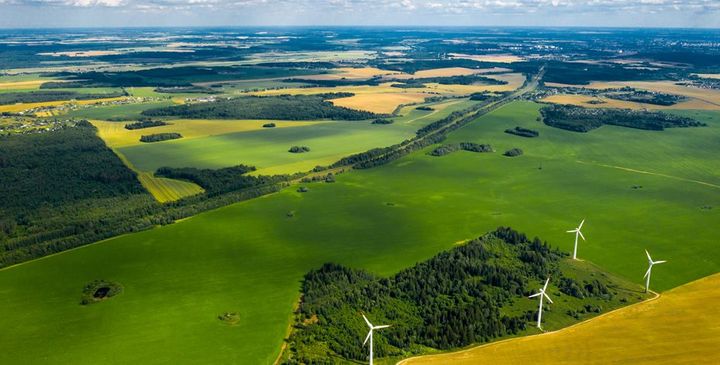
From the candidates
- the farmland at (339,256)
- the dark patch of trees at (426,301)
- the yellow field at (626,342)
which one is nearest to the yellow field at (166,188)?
the farmland at (339,256)

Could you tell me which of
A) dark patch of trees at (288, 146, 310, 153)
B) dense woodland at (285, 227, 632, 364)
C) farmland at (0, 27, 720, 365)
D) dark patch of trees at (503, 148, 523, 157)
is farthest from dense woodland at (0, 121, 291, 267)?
dark patch of trees at (503, 148, 523, 157)

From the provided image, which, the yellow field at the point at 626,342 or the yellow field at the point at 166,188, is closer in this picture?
the yellow field at the point at 626,342

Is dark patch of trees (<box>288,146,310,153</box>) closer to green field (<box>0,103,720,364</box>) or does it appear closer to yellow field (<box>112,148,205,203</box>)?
green field (<box>0,103,720,364</box>)

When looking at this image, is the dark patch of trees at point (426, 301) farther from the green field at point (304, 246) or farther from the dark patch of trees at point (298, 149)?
the dark patch of trees at point (298, 149)

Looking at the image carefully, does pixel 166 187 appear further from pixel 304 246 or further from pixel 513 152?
pixel 513 152

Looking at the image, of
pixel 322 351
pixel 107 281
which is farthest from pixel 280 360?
pixel 107 281

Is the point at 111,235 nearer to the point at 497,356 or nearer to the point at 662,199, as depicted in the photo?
the point at 497,356

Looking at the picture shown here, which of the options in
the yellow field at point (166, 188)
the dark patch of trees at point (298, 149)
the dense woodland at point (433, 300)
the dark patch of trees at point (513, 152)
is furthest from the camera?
the dark patch of trees at point (298, 149)
